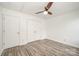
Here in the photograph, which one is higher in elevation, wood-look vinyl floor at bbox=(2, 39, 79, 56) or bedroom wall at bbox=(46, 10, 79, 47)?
bedroom wall at bbox=(46, 10, 79, 47)

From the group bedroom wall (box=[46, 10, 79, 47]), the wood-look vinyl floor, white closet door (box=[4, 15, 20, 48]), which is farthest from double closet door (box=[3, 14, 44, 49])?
bedroom wall (box=[46, 10, 79, 47])

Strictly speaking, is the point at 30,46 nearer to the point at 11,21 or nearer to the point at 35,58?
the point at 35,58

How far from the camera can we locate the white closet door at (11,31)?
5.23 feet

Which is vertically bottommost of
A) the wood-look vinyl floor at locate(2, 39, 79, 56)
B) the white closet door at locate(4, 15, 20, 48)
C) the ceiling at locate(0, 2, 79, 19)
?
the wood-look vinyl floor at locate(2, 39, 79, 56)

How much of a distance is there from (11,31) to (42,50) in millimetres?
865

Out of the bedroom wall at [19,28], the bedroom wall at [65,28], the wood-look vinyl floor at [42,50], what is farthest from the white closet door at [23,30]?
the bedroom wall at [65,28]

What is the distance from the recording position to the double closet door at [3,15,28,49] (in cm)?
160

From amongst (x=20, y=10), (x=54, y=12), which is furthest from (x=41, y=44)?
(x=20, y=10)

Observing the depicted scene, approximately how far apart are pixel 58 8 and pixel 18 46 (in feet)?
4.13

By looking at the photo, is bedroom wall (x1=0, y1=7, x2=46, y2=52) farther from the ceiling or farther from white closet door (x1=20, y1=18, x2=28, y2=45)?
the ceiling

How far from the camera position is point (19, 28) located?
1617 millimetres

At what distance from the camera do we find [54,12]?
68.9 inches

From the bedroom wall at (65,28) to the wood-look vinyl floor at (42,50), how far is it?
13 cm

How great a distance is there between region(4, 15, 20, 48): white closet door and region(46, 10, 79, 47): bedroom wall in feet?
2.45
